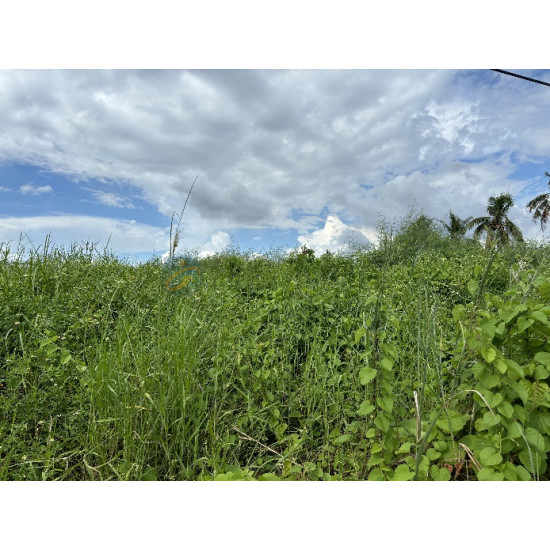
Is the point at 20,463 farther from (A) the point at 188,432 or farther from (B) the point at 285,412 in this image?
(B) the point at 285,412

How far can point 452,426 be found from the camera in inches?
59.2

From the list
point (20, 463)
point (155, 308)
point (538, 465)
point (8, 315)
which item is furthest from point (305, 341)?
point (8, 315)

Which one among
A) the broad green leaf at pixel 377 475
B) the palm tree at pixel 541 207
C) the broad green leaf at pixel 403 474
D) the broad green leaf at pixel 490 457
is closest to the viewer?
the broad green leaf at pixel 490 457

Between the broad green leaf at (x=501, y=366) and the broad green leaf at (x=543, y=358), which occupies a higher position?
the broad green leaf at (x=543, y=358)

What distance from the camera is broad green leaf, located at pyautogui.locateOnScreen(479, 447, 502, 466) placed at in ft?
4.34

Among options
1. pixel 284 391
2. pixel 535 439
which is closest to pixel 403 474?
pixel 535 439

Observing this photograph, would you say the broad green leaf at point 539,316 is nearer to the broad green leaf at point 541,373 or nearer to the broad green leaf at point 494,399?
the broad green leaf at point 541,373

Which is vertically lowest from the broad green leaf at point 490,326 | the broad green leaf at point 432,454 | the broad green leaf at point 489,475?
the broad green leaf at point 489,475

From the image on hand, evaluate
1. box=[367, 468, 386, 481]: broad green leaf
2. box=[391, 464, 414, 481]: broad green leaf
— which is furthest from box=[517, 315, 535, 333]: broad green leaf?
box=[367, 468, 386, 481]: broad green leaf

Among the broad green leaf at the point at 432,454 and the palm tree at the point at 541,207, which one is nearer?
the broad green leaf at the point at 432,454

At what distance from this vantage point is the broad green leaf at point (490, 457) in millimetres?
1322

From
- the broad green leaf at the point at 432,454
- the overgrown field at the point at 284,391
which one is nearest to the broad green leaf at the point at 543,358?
the overgrown field at the point at 284,391

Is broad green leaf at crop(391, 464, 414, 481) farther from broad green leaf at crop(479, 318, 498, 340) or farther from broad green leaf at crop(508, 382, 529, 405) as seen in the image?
broad green leaf at crop(479, 318, 498, 340)

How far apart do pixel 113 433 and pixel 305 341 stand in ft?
4.29
